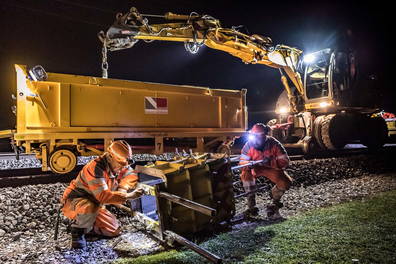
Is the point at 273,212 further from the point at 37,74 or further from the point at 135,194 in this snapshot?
the point at 37,74

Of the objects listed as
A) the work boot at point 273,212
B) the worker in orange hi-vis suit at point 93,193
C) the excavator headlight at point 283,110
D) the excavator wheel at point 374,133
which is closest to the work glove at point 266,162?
the work boot at point 273,212

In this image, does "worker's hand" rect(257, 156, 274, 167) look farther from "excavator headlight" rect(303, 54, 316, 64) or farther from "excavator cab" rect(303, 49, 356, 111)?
"excavator headlight" rect(303, 54, 316, 64)

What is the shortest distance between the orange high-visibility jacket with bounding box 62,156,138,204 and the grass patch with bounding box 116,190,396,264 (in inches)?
29.9

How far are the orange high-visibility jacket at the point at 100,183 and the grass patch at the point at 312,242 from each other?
0.76m

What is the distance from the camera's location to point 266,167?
512 cm

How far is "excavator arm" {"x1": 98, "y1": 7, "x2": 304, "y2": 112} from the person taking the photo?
588 cm

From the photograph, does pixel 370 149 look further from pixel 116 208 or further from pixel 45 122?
pixel 45 122

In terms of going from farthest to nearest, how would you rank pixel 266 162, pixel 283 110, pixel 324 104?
pixel 283 110
pixel 324 104
pixel 266 162

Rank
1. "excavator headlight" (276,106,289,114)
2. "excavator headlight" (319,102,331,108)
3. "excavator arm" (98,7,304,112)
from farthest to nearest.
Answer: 1. "excavator headlight" (276,106,289,114)
2. "excavator headlight" (319,102,331,108)
3. "excavator arm" (98,7,304,112)

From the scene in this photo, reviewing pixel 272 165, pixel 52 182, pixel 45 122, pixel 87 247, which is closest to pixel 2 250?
pixel 87 247

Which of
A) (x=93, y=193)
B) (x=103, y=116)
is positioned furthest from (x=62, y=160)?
(x=93, y=193)

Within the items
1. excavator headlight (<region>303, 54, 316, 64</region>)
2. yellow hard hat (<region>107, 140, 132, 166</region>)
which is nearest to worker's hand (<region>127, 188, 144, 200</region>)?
yellow hard hat (<region>107, 140, 132, 166</region>)

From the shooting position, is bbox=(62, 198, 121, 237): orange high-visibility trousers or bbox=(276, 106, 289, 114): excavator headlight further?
bbox=(276, 106, 289, 114): excavator headlight

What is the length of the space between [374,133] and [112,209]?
10.9 meters
